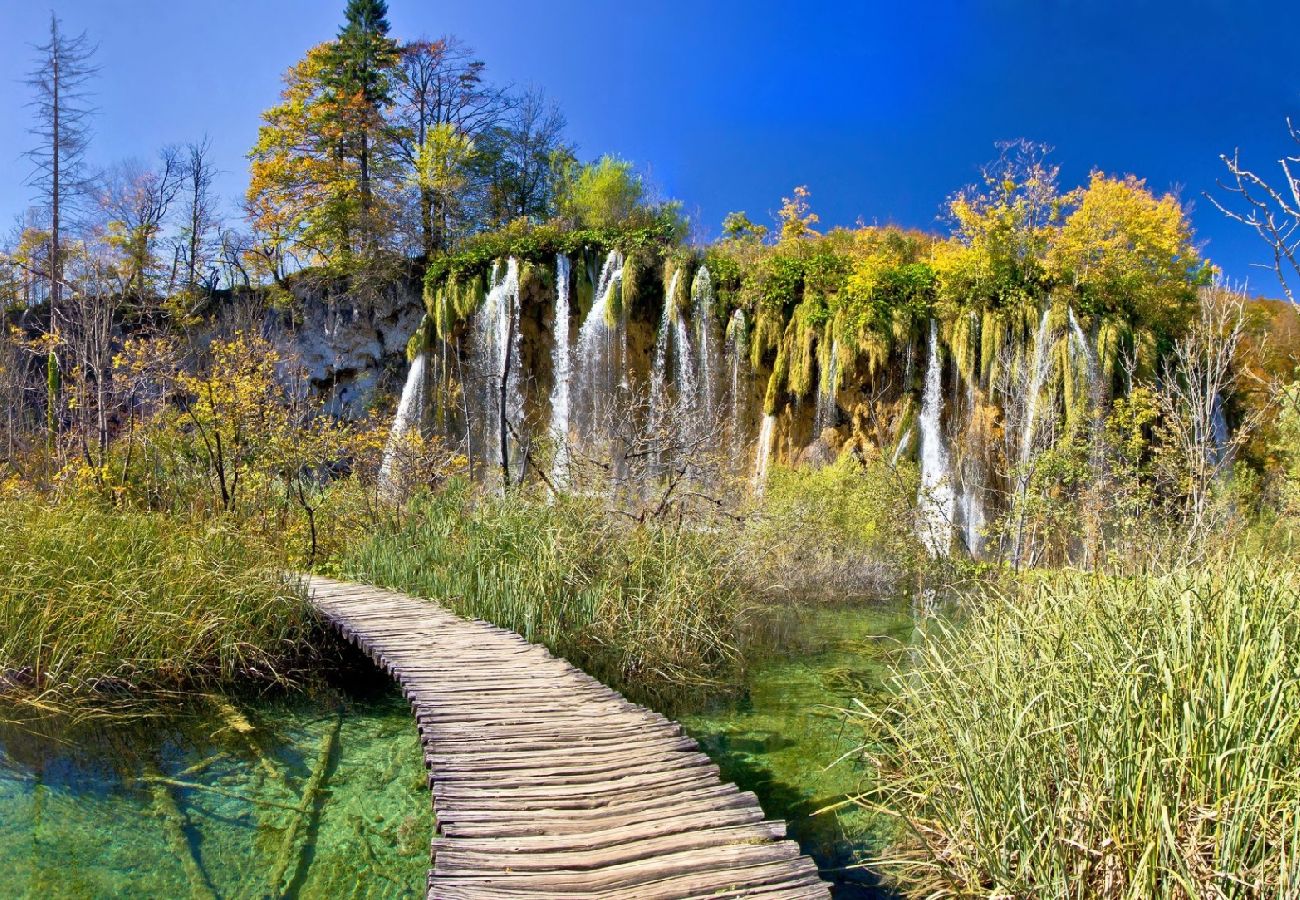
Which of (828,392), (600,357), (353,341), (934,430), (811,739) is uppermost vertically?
(353,341)

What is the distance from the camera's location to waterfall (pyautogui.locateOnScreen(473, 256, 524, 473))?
63.3ft

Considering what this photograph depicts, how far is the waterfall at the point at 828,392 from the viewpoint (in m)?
17.0

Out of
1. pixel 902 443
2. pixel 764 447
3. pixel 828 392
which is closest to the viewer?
pixel 902 443

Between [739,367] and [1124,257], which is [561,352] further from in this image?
[1124,257]

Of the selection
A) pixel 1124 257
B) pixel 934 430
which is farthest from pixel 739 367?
pixel 1124 257

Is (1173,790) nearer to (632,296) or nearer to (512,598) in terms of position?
(512,598)

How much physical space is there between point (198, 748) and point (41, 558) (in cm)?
188

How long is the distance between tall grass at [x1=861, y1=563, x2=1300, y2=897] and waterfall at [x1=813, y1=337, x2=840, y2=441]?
1312 cm

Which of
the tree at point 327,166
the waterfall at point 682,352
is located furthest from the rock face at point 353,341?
the waterfall at point 682,352

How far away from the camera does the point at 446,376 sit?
20.2 m

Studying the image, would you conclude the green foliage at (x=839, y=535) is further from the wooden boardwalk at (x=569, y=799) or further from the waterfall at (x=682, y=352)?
the wooden boardwalk at (x=569, y=799)

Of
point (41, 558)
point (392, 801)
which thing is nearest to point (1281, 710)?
point (392, 801)

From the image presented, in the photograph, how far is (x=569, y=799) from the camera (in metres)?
3.97

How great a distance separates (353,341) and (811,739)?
62.7 ft
